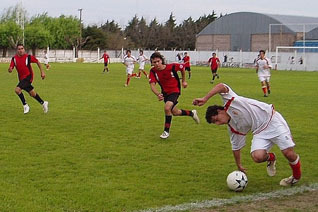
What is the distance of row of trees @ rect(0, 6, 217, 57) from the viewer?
290ft

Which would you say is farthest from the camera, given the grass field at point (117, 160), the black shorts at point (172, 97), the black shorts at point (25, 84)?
the black shorts at point (25, 84)

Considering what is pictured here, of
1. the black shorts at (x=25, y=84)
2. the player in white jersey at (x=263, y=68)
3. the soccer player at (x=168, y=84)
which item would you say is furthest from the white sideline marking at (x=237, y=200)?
the player in white jersey at (x=263, y=68)

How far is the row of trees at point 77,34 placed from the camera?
88375 millimetres

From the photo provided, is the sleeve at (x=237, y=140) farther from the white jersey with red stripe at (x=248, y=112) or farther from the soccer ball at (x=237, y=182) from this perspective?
the soccer ball at (x=237, y=182)

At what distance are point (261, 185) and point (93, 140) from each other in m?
4.41

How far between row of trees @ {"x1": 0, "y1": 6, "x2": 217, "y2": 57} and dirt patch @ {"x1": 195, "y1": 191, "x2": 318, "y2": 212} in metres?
80.6

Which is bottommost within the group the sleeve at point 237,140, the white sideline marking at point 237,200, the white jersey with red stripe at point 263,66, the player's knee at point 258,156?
the white sideline marking at point 237,200

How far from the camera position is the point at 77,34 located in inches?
3809

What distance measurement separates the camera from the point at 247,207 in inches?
250

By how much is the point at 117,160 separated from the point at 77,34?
8973 cm

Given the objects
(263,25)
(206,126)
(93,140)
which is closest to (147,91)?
(206,126)

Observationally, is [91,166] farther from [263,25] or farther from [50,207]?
[263,25]

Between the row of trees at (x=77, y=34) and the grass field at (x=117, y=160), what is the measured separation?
73.1 metres

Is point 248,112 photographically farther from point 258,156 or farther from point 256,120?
point 258,156
